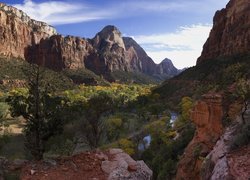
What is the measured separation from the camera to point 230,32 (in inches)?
4961

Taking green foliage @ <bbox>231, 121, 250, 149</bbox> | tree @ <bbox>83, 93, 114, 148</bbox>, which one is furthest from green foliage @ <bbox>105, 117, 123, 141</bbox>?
green foliage @ <bbox>231, 121, 250, 149</bbox>

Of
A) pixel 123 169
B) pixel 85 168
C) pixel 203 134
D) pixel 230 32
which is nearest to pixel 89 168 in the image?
pixel 85 168

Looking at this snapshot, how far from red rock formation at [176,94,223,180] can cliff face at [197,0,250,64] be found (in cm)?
8087

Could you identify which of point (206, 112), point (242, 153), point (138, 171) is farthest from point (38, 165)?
point (206, 112)

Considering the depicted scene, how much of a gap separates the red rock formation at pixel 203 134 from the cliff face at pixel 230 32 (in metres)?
80.9

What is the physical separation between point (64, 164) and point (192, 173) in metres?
11.8

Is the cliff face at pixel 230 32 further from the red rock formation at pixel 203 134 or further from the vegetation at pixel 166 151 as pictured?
the red rock formation at pixel 203 134

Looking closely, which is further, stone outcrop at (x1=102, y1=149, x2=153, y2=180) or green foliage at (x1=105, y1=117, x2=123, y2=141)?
green foliage at (x1=105, y1=117, x2=123, y2=141)

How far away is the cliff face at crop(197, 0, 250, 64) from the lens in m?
111

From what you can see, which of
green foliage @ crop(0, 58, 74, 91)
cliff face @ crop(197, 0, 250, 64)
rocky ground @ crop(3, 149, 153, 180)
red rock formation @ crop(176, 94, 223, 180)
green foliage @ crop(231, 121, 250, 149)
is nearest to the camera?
green foliage @ crop(231, 121, 250, 149)

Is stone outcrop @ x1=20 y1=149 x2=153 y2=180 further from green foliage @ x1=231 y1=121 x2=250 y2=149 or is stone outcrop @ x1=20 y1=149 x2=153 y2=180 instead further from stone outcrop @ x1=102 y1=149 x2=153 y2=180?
green foliage @ x1=231 y1=121 x2=250 y2=149

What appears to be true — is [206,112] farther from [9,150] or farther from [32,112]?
[9,150]

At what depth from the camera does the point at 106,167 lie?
45.5 ft

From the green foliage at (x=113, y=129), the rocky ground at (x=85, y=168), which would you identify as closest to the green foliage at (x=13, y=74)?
the green foliage at (x=113, y=129)
